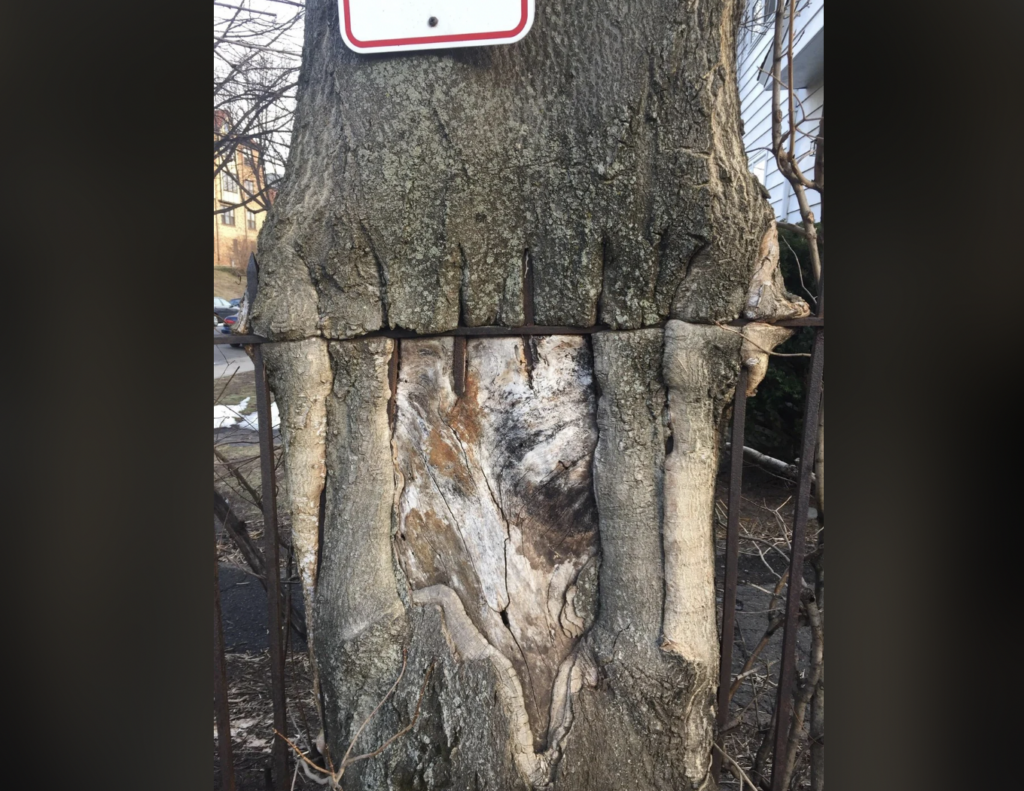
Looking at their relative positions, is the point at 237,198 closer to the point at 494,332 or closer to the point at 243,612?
the point at 494,332

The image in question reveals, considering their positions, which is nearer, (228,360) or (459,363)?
(459,363)

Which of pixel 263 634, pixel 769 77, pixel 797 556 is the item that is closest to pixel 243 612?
pixel 263 634

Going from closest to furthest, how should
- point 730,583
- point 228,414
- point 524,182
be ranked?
point 524,182 < point 730,583 < point 228,414

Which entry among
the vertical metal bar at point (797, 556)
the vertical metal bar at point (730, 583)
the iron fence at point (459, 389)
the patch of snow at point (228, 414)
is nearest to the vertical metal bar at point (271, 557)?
the iron fence at point (459, 389)

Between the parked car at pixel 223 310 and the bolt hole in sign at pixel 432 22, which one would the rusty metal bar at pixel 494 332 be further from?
the bolt hole in sign at pixel 432 22

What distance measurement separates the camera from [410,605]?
1.22 metres

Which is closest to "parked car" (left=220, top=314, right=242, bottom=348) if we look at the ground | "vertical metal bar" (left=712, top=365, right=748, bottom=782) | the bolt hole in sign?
the ground

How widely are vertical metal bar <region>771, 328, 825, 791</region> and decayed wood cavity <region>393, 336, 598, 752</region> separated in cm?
39

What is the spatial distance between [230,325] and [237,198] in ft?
1.15

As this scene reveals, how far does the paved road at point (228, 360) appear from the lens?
1241 millimetres

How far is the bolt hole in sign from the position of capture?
0.96 m

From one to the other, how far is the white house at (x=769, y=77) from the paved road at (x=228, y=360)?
110cm

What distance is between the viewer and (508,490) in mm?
1216
